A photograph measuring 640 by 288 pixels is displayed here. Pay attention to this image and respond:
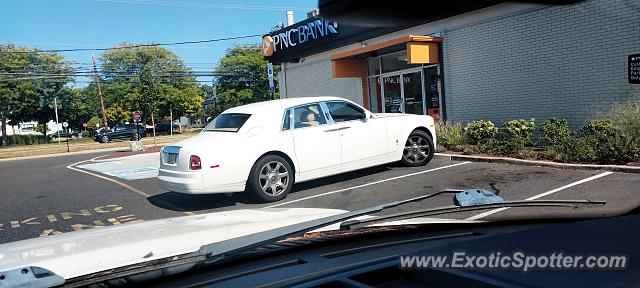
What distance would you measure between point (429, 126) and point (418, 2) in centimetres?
808

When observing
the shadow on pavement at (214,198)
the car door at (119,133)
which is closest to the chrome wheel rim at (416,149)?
the shadow on pavement at (214,198)

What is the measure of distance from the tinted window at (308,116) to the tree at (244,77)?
1695cm

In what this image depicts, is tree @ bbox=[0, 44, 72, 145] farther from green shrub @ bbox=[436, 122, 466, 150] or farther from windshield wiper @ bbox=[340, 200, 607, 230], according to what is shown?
windshield wiper @ bbox=[340, 200, 607, 230]

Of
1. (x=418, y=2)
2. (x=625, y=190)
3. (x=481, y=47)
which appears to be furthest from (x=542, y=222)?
(x=481, y=47)

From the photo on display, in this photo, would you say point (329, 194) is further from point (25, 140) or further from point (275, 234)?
point (25, 140)

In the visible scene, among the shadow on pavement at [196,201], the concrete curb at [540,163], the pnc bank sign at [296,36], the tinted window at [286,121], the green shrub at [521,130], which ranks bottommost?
the shadow on pavement at [196,201]

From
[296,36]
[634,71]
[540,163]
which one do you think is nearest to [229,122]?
[540,163]

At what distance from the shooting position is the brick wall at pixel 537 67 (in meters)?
10.8

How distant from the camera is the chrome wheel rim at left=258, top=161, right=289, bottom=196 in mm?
7759

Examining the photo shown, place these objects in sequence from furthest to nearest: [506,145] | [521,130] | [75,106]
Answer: [75,106]
[521,130]
[506,145]

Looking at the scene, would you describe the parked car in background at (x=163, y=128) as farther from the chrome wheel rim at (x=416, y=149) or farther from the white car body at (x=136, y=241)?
the white car body at (x=136, y=241)

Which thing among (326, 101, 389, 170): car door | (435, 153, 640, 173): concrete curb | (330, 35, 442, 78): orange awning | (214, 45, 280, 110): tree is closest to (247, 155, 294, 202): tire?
(326, 101, 389, 170): car door

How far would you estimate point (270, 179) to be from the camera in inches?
308

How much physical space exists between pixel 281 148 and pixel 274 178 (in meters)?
0.47
